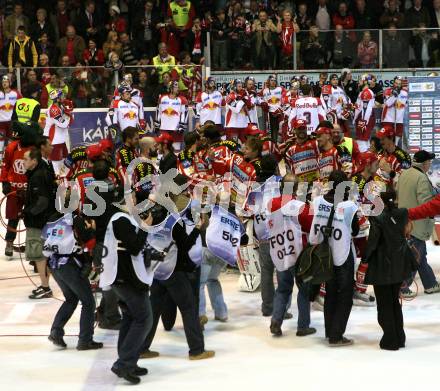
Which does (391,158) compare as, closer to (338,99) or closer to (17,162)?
(17,162)

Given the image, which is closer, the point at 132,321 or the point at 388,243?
the point at 132,321

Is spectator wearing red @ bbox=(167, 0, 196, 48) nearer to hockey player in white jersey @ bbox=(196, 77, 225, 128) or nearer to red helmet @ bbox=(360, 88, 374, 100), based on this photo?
hockey player in white jersey @ bbox=(196, 77, 225, 128)

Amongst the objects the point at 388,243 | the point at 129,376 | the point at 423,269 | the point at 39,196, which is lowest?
the point at 129,376

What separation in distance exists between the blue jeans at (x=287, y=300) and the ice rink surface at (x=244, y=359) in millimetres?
197

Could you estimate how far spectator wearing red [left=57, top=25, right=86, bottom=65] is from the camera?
81.7 ft

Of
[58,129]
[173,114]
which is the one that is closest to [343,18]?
[173,114]

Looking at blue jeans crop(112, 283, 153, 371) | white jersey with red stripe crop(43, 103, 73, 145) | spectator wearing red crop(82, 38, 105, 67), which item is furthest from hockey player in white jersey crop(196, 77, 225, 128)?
blue jeans crop(112, 283, 153, 371)

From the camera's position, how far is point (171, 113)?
22.2m

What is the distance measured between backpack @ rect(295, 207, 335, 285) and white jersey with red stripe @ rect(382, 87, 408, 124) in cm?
1377

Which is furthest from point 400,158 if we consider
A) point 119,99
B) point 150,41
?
point 150,41

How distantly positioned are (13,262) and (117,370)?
5.81m

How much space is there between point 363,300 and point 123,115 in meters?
11.0

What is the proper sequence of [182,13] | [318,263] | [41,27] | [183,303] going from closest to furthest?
1. [183,303]
2. [318,263]
3. [41,27]
4. [182,13]

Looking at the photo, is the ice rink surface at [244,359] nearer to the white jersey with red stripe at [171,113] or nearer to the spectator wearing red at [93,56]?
the white jersey with red stripe at [171,113]
